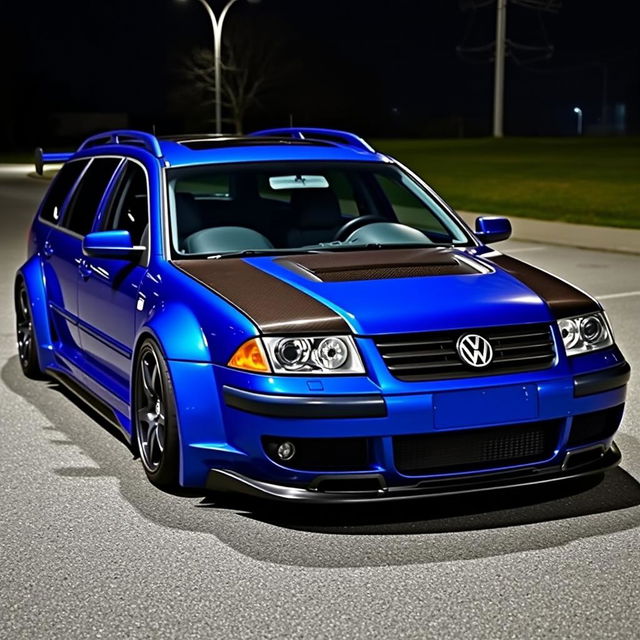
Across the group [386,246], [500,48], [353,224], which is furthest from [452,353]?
[500,48]

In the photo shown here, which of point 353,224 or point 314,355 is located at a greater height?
point 353,224

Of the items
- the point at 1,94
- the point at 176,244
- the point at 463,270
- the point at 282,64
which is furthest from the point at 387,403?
the point at 1,94

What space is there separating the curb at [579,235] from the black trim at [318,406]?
41.8ft

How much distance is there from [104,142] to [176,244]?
211 cm

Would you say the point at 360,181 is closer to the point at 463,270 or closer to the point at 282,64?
the point at 463,270

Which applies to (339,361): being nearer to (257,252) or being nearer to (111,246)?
(257,252)

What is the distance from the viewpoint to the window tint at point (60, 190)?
7.68m

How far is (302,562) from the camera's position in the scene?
4590 mm

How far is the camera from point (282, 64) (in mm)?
103000

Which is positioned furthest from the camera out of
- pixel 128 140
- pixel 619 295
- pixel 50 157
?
pixel 619 295

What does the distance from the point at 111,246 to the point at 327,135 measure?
208 cm

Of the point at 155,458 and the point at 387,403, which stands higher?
the point at 387,403

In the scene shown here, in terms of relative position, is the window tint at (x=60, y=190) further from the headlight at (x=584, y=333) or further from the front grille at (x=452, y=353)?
the headlight at (x=584, y=333)

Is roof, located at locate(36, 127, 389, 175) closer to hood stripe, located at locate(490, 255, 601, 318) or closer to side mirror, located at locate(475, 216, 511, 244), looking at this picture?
side mirror, located at locate(475, 216, 511, 244)
